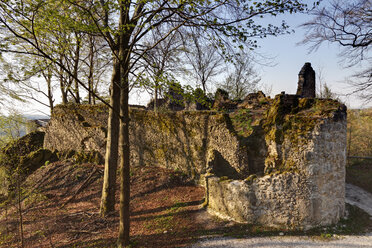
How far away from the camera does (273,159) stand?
721cm

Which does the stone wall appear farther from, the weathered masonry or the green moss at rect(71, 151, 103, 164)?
the green moss at rect(71, 151, 103, 164)

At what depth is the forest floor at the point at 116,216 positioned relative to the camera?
261 inches

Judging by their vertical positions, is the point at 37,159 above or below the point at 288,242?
above

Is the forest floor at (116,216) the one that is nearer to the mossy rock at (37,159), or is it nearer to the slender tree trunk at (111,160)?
the slender tree trunk at (111,160)

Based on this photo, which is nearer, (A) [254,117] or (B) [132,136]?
(A) [254,117]

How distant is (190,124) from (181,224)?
14.8 ft

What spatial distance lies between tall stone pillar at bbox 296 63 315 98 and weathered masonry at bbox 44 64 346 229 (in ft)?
24.0

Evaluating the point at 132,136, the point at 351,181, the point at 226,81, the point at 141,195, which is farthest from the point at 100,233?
the point at 226,81

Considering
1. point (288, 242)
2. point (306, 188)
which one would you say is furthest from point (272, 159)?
point (288, 242)

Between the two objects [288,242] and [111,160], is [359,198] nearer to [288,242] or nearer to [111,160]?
[288,242]

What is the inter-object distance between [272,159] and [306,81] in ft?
36.2

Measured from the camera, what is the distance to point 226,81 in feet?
83.9

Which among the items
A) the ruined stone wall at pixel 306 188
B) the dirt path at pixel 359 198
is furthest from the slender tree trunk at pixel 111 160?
the dirt path at pixel 359 198

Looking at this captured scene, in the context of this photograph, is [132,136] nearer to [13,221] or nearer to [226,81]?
[13,221]
